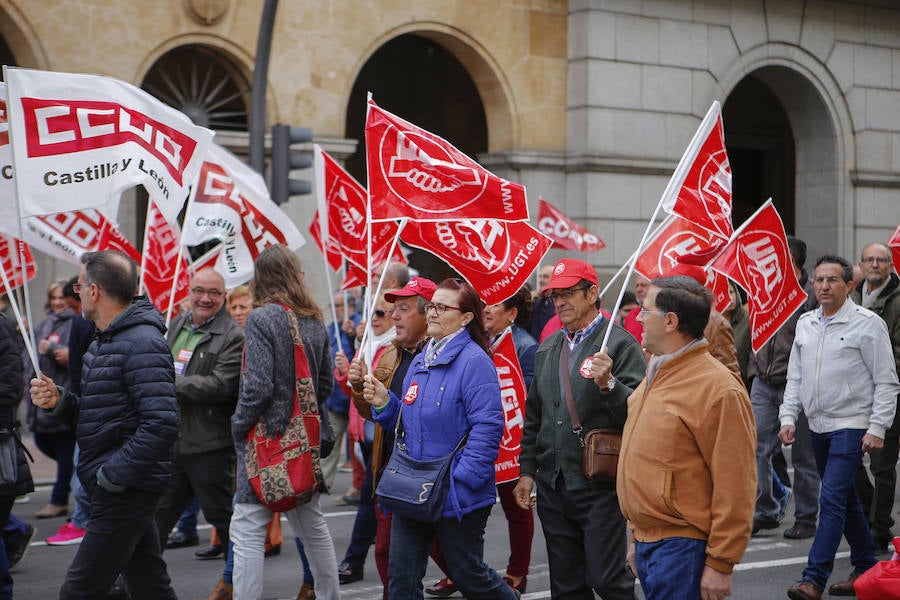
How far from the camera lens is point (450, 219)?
256 inches

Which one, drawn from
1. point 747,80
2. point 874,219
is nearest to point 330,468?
point 874,219

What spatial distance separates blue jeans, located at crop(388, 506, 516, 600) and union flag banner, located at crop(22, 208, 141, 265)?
3493 mm

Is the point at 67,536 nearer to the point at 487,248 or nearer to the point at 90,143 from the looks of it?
the point at 90,143

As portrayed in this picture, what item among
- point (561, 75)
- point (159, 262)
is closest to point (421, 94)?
point (561, 75)

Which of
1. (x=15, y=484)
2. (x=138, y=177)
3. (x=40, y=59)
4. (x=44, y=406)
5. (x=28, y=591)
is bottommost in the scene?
(x=28, y=591)

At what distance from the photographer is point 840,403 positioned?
7371mm

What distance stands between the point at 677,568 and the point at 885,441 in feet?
14.9

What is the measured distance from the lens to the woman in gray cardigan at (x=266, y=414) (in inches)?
251

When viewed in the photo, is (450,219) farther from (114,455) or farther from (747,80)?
(747,80)

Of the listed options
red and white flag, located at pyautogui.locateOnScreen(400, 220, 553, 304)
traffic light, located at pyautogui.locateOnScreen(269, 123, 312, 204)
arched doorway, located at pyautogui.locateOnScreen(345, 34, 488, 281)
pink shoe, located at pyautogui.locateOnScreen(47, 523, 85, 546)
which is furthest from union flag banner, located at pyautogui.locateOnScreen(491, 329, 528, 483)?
arched doorway, located at pyautogui.locateOnScreen(345, 34, 488, 281)

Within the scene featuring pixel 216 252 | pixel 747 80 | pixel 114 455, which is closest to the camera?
pixel 114 455

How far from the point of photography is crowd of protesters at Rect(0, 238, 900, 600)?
15.1ft

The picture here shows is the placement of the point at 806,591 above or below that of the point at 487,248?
below

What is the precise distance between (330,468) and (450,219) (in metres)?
4.87
